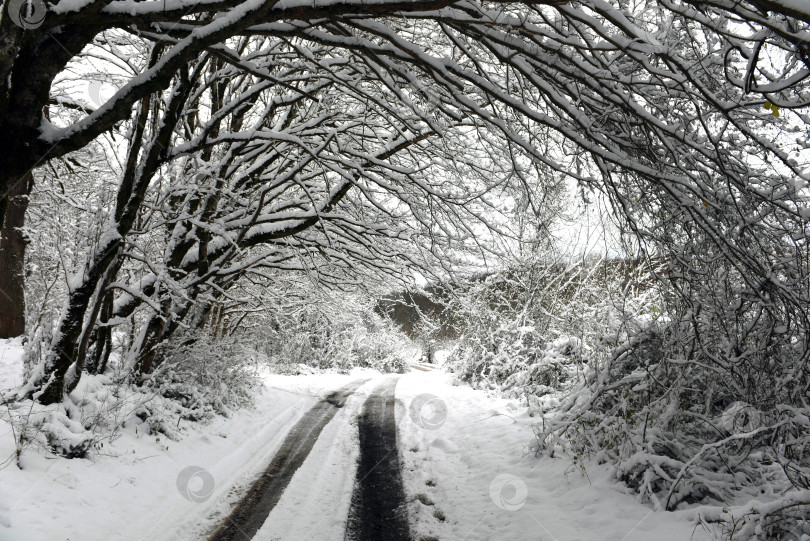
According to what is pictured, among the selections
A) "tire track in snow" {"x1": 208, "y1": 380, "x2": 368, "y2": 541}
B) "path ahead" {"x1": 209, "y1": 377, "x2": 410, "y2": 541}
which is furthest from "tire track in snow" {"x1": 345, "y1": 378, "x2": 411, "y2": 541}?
"tire track in snow" {"x1": 208, "y1": 380, "x2": 368, "y2": 541}

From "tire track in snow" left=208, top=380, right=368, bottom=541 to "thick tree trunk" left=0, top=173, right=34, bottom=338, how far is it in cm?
635

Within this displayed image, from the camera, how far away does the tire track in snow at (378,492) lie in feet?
13.6

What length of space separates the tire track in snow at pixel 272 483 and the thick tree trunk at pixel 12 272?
635 cm

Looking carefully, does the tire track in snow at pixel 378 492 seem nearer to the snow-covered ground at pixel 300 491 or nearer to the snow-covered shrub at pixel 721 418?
→ the snow-covered ground at pixel 300 491

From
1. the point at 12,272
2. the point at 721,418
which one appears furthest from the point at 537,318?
the point at 12,272

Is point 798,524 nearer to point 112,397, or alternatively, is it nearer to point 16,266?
point 112,397

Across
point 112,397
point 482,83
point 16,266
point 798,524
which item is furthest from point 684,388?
point 16,266

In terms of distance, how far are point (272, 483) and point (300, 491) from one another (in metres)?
0.44

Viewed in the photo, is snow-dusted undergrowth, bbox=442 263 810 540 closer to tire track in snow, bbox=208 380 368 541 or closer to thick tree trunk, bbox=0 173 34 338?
tire track in snow, bbox=208 380 368 541

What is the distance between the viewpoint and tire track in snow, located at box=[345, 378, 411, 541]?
4137 mm

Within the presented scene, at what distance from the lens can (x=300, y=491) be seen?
5000 mm

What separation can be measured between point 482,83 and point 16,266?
10609mm

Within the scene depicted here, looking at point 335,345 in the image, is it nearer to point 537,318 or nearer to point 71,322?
point 537,318

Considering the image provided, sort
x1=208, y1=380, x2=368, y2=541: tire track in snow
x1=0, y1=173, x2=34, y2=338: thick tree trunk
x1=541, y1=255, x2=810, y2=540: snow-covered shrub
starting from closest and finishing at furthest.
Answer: x1=541, y1=255, x2=810, y2=540: snow-covered shrub, x1=208, y1=380, x2=368, y2=541: tire track in snow, x1=0, y1=173, x2=34, y2=338: thick tree trunk
